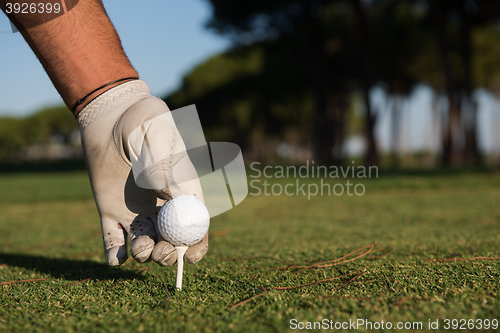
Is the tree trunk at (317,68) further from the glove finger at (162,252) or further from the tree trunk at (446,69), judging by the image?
the glove finger at (162,252)

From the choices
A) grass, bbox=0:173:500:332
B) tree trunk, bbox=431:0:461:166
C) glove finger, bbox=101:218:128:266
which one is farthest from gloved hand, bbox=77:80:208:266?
tree trunk, bbox=431:0:461:166

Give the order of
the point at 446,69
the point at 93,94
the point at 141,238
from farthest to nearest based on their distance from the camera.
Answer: the point at 446,69
the point at 93,94
the point at 141,238

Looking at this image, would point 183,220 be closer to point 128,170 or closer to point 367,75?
point 128,170

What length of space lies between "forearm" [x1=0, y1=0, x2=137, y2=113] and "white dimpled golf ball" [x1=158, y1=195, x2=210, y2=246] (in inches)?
29.1

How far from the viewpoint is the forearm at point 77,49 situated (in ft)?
6.03

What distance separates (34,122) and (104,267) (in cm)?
7726

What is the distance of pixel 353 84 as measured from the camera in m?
27.6

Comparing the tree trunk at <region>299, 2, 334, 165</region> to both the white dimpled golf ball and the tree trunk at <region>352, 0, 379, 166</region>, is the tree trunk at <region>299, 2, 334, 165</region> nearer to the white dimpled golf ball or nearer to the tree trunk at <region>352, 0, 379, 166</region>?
the tree trunk at <region>352, 0, 379, 166</region>

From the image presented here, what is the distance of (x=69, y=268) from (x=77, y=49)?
1592 mm

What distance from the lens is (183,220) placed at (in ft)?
5.59

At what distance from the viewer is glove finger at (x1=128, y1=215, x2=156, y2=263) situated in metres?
1.77

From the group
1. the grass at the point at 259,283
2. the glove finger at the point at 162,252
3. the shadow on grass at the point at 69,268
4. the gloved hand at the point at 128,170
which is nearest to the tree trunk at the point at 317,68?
the grass at the point at 259,283

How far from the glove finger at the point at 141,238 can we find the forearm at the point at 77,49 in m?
0.69

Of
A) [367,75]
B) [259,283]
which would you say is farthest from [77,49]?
[367,75]
